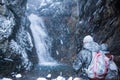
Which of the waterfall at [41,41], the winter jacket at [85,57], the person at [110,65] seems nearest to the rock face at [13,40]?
the waterfall at [41,41]

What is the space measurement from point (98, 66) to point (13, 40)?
12.0m

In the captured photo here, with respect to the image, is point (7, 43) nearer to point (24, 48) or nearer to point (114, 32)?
point (24, 48)

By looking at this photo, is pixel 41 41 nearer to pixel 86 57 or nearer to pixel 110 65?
pixel 110 65

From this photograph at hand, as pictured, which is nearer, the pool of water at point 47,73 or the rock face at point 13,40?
the pool of water at point 47,73

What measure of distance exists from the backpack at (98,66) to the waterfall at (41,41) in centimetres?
1450

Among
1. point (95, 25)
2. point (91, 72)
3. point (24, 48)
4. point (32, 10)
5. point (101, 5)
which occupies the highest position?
point (32, 10)

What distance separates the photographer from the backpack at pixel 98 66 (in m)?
5.81

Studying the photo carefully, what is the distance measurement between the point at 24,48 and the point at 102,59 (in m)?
12.9

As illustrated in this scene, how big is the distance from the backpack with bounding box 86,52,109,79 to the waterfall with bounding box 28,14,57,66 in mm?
14499

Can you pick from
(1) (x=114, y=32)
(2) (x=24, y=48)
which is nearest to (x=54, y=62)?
(2) (x=24, y=48)

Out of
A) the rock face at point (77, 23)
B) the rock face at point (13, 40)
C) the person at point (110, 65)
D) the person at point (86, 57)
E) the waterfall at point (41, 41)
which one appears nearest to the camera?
the person at point (86, 57)

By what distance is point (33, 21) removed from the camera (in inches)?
1040

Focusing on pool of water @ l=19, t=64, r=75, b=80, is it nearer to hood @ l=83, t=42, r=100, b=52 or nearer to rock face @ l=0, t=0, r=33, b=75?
rock face @ l=0, t=0, r=33, b=75

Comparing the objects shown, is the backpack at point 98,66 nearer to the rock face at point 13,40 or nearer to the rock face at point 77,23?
the rock face at point 77,23
